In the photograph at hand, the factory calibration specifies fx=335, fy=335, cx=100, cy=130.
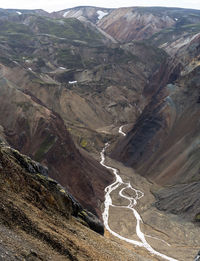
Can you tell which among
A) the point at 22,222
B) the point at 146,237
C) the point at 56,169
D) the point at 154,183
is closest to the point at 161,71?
the point at 154,183

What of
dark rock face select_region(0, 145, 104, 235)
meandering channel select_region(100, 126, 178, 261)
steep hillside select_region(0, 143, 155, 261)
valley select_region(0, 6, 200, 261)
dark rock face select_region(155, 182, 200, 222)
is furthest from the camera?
dark rock face select_region(155, 182, 200, 222)

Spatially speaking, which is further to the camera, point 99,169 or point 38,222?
point 99,169

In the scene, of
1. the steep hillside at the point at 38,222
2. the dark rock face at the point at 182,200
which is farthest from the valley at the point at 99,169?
the dark rock face at the point at 182,200

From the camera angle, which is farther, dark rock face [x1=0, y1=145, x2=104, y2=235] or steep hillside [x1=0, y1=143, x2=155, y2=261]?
dark rock face [x1=0, y1=145, x2=104, y2=235]

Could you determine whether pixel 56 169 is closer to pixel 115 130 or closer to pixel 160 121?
pixel 160 121

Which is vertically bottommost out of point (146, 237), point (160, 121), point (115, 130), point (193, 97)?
point (115, 130)

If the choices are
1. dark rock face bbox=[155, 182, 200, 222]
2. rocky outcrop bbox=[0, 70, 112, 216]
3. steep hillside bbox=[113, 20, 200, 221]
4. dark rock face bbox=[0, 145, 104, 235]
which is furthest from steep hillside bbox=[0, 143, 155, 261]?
steep hillside bbox=[113, 20, 200, 221]

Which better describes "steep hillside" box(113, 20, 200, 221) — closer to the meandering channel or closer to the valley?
the valley

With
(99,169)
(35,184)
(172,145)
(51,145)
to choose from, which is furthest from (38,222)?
(172,145)

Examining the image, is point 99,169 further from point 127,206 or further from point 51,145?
point 127,206

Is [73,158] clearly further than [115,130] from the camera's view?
No

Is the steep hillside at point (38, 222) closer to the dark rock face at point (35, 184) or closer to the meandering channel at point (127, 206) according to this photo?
the dark rock face at point (35, 184)
